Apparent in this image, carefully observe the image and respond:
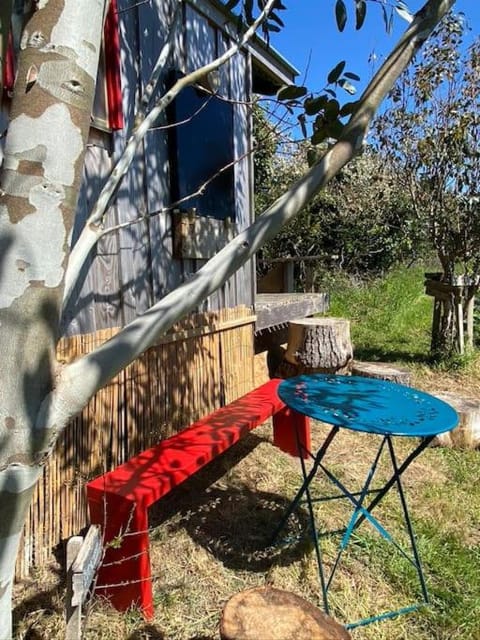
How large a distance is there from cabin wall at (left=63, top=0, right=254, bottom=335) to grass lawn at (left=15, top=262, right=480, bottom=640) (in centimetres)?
125

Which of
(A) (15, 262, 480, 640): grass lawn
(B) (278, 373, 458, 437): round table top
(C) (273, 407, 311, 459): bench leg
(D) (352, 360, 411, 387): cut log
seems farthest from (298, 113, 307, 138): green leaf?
(D) (352, 360, 411, 387): cut log

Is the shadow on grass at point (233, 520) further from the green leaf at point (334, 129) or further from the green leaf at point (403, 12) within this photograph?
the green leaf at point (403, 12)

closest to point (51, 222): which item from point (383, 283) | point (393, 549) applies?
point (393, 549)

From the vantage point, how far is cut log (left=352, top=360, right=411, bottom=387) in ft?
17.1

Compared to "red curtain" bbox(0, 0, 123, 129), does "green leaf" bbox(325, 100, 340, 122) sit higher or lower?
lower

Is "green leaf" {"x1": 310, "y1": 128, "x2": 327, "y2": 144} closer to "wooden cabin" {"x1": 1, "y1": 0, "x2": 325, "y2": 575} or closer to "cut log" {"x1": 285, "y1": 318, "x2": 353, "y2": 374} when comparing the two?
"wooden cabin" {"x1": 1, "y1": 0, "x2": 325, "y2": 575}

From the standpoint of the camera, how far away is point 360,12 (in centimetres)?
190

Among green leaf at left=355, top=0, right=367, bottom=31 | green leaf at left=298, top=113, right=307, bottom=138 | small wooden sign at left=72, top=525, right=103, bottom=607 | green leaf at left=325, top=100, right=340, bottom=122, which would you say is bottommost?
small wooden sign at left=72, top=525, right=103, bottom=607

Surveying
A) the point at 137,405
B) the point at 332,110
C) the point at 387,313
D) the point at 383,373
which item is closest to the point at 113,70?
the point at 332,110

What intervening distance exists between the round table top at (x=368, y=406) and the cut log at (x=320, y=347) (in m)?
2.31

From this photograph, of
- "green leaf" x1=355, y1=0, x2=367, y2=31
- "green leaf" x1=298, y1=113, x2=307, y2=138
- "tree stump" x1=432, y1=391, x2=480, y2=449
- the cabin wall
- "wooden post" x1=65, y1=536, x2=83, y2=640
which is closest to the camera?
"wooden post" x1=65, y1=536, x2=83, y2=640

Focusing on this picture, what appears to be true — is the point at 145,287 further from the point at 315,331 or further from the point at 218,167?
the point at 315,331

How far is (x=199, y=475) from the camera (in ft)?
11.8

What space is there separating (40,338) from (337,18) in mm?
1591
